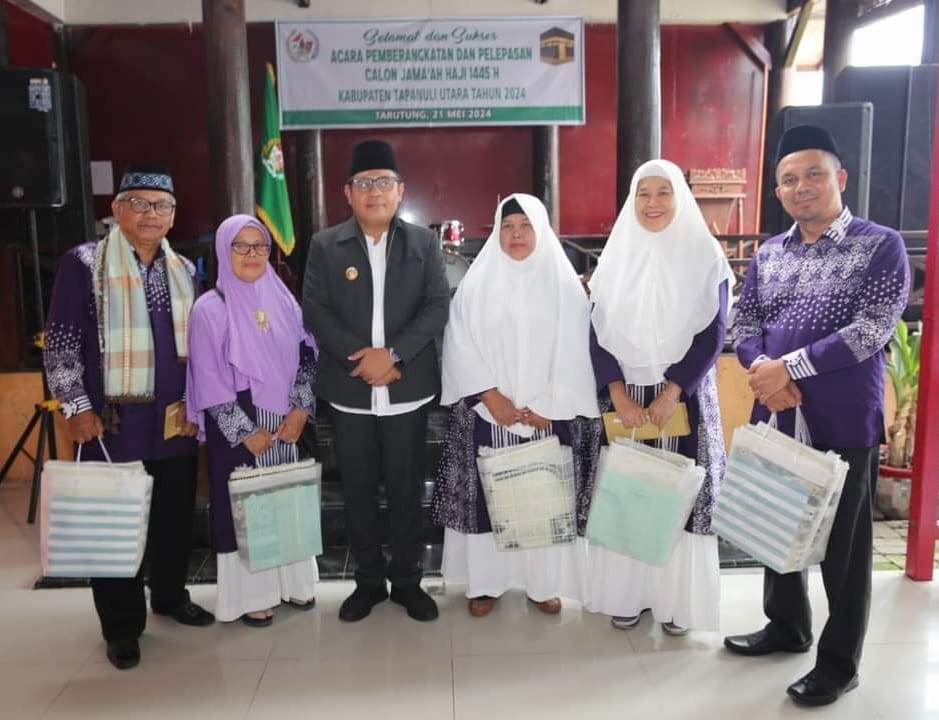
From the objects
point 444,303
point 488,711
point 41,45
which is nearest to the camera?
point 488,711

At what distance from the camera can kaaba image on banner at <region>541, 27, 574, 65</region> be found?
225 inches

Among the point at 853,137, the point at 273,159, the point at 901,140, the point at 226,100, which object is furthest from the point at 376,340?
the point at 273,159

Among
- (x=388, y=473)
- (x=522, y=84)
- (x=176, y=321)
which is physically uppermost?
(x=522, y=84)

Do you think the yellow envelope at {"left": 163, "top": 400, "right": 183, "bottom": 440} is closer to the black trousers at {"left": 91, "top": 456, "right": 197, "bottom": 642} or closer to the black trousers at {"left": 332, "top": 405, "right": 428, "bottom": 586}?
the black trousers at {"left": 91, "top": 456, "right": 197, "bottom": 642}

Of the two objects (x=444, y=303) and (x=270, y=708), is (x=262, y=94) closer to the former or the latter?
(x=444, y=303)

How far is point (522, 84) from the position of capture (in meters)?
5.73

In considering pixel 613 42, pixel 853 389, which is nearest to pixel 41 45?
pixel 613 42

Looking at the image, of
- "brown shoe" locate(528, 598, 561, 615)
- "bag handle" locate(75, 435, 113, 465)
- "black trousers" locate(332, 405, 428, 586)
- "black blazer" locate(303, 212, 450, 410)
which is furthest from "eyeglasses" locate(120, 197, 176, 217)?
"brown shoe" locate(528, 598, 561, 615)

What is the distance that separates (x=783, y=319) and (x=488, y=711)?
1297 millimetres

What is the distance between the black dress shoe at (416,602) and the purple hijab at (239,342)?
726 millimetres

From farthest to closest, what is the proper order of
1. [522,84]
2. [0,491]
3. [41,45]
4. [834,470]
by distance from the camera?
[41,45] < [522,84] < [0,491] < [834,470]

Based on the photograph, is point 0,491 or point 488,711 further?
point 0,491

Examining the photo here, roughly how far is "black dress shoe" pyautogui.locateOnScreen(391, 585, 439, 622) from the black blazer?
0.65 metres

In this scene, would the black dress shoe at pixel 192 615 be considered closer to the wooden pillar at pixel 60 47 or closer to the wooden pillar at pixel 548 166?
the wooden pillar at pixel 548 166
